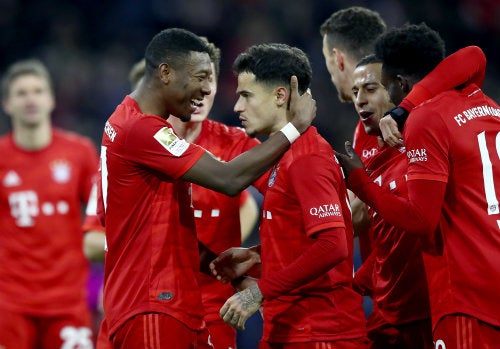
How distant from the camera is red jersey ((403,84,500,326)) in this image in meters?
4.09

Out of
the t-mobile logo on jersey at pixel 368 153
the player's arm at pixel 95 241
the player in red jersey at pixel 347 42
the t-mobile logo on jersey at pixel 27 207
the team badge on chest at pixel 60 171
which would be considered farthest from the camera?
the team badge on chest at pixel 60 171

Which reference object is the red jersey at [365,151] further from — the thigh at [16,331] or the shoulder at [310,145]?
the thigh at [16,331]

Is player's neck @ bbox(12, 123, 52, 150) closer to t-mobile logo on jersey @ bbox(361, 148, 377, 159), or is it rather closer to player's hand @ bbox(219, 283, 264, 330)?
t-mobile logo on jersey @ bbox(361, 148, 377, 159)

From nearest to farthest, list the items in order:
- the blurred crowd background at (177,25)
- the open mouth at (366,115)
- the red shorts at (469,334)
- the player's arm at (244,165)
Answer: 1. the red shorts at (469,334)
2. the player's arm at (244,165)
3. the open mouth at (366,115)
4. the blurred crowd background at (177,25)

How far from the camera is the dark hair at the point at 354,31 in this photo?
6309 mm

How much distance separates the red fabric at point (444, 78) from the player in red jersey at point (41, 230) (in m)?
3.56

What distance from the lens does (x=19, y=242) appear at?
7008 mm

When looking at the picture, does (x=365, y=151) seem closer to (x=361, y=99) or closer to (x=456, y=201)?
(x=361, y=99)

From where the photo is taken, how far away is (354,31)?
20.8ft

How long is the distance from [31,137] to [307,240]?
3.75 meters

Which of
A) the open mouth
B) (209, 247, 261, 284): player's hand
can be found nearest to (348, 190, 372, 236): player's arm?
the open mouth

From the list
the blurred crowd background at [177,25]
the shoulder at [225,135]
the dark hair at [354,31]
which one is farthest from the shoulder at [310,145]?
the blurred crowd background at [177,25]

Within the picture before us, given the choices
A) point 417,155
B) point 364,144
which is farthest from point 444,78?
point 364,144

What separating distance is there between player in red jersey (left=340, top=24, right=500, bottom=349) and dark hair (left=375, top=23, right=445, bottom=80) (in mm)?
341
